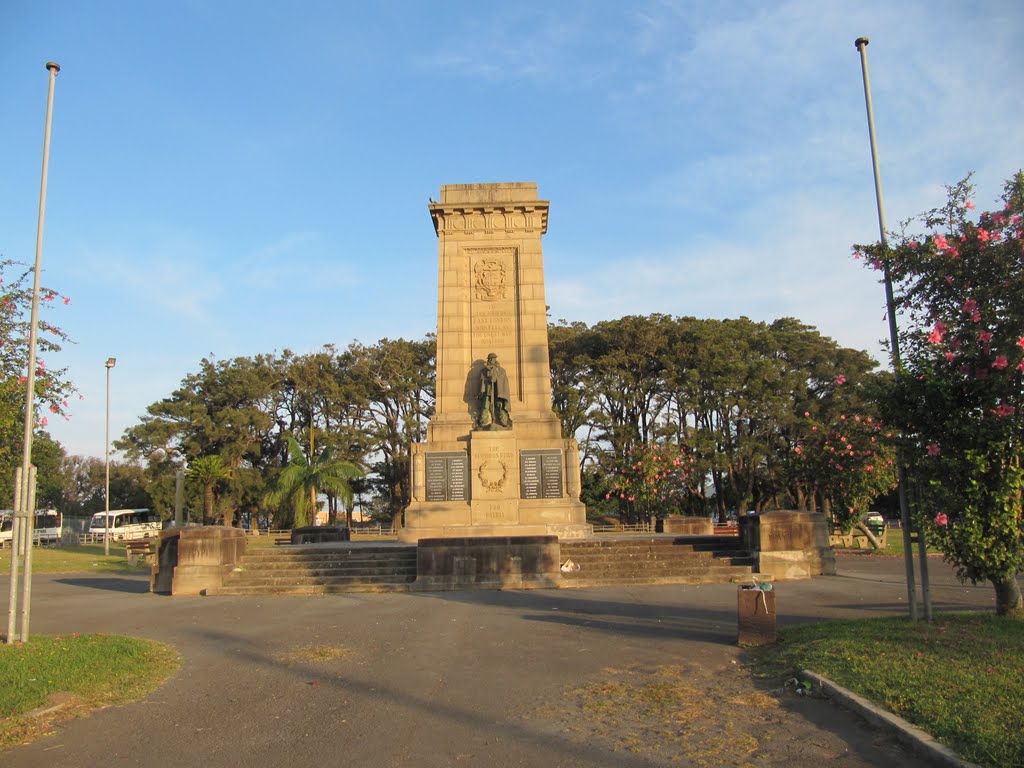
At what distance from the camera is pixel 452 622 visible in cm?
1062

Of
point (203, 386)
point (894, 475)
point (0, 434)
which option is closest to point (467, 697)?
point (0, 434)

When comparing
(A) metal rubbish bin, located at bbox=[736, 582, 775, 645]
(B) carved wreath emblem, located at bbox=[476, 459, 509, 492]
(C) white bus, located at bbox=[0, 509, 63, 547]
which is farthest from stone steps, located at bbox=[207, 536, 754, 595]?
(C) white bus, located at bbox=[0, 509, 63, 547]

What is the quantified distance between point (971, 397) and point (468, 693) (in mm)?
6371

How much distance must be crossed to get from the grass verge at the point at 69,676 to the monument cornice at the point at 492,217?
50.0 ft

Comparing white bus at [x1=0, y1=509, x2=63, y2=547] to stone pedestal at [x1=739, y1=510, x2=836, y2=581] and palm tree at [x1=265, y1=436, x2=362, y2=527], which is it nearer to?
palm tree at [x1=265, y1=436, x2=362, y2=527]

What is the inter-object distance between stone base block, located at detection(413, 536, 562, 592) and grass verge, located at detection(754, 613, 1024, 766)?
6216mm

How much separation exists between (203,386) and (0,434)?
3819 cm

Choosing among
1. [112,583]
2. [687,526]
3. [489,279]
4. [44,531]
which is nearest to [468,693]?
[112,583]

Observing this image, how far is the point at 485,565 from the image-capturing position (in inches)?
573

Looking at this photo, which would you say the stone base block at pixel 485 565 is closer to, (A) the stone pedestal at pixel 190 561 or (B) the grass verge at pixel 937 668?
(A) the stone pedestal at pixel 190 561

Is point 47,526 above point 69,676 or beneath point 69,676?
beneath

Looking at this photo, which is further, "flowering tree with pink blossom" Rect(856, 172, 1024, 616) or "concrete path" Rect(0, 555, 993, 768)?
"flowering tree with pink blossom" Rect(856, 172, 1024, 616)

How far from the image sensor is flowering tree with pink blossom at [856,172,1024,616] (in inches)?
320

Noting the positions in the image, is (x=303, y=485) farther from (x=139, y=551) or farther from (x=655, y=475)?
(x=655, y=475)
